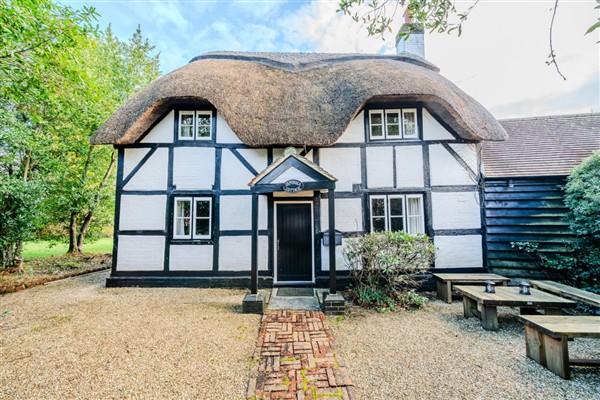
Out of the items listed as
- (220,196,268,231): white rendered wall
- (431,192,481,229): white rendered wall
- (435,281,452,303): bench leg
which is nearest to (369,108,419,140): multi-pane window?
(431,192,481,229): white rendered wall

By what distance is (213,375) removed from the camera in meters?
3.12

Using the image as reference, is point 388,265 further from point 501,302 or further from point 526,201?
point 526,201

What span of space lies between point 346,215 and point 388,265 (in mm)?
1844

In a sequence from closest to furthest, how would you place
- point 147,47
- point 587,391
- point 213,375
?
point 587,391, point 213,375, point 147,47

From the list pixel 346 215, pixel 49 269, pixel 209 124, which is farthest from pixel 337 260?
pixel 49 269

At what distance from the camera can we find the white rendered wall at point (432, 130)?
7.13 m

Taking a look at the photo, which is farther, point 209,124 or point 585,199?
point 209,124

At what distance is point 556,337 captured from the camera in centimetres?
314

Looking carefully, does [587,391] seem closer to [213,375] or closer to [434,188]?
[213,375]

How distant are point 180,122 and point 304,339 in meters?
6.45

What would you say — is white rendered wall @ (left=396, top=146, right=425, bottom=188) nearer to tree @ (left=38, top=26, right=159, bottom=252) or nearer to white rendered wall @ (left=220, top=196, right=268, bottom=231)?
white rendered wall @ (left=220, top=196, right=268, bottom=231)

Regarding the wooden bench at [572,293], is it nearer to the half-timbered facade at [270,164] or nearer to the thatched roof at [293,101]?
the half-timbered facade at [270,164]

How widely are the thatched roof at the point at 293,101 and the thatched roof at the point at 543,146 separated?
0.92 metres

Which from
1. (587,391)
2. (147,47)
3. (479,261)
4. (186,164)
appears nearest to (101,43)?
(147,47)
